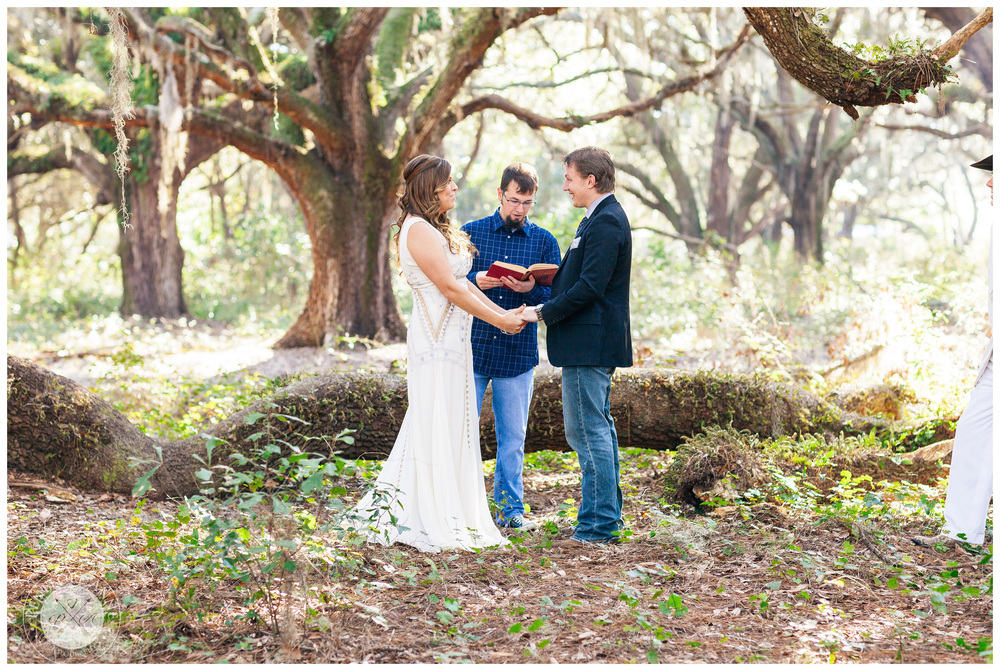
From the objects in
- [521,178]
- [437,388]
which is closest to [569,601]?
[437,388]

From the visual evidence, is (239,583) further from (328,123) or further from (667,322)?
(667,322)

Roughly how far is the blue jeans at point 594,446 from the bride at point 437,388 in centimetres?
46

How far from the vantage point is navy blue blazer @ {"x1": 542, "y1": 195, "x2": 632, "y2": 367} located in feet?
13.1

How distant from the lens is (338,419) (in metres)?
5.14

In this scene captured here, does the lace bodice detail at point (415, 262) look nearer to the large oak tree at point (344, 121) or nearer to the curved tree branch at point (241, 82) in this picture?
the curved tree branch at point (241, 82)

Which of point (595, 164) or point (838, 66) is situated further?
point (838, 66)

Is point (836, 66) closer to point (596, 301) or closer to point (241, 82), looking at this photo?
point (596, 301)

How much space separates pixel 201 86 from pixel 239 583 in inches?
434

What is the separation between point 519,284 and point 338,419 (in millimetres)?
1636

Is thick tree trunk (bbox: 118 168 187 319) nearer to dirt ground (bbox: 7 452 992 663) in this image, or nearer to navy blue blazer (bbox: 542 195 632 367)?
dirt ground (bbox: 7 452 992 663)

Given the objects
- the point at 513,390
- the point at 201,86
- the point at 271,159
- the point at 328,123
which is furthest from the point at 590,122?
the point at 201,86

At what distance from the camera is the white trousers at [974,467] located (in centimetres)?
385

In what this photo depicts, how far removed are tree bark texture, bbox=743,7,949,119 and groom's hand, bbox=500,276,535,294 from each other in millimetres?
1930

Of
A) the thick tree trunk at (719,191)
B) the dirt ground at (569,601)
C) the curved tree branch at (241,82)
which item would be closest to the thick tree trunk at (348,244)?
the curved tree branch at (241,82)
